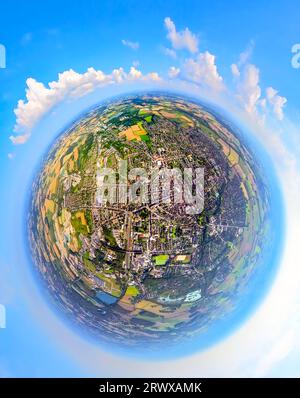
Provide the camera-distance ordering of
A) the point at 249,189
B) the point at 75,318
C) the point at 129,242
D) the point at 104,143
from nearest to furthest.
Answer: the point at 129,242 < the point at 104,143 < the point at 249,189 < the point at 75,318

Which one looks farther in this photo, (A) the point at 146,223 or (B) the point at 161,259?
(B) the point at 161,259

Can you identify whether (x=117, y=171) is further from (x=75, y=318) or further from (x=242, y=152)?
(x=75, y=318)

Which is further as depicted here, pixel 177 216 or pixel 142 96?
pixel 142 96

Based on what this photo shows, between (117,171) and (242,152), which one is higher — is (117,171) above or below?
below

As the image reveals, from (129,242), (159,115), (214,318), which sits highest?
(159,115)

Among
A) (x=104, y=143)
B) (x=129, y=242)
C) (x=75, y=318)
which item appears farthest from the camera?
(x=75, y=318)

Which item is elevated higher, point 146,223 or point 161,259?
point 146,223

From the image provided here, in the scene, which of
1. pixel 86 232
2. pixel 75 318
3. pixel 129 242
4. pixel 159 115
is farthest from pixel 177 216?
pixel 75 318

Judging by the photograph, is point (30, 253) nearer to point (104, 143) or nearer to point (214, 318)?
point (104, 143)
